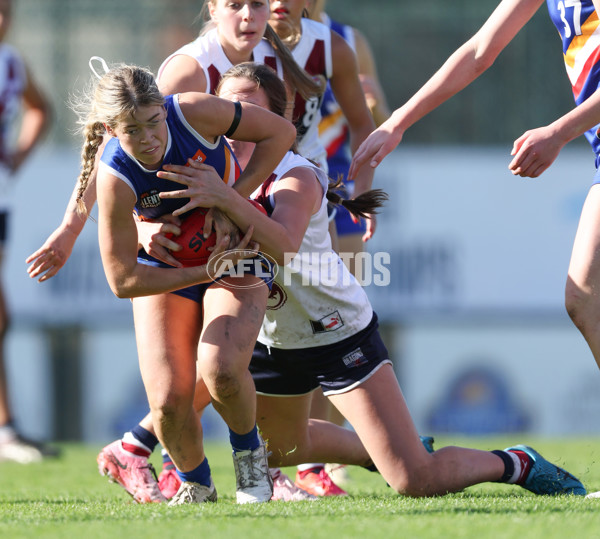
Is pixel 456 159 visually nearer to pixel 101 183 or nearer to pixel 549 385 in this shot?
pixel 549 385

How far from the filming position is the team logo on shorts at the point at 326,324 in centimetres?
368

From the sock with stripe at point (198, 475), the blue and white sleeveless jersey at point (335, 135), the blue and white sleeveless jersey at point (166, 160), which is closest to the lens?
the blue and white sleeveless jersey at point (166, 160)

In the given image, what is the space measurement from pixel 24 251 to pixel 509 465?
8.62 meters

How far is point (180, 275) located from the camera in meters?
3.34

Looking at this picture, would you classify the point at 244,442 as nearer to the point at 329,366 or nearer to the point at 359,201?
the point at 329,366

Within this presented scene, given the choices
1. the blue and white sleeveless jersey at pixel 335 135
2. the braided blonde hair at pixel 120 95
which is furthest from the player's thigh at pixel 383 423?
the blue and white sleeveless jersey at pixel 335 135

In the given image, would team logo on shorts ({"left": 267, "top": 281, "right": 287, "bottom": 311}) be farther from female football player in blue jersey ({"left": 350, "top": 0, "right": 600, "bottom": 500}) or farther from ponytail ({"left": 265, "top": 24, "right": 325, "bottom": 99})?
ponytail ({"left": 265, "top": 24, "right": 325, "bottom": 99})

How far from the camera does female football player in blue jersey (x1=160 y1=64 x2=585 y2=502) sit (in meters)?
3.64

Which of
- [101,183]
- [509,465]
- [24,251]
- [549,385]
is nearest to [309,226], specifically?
[101,183]

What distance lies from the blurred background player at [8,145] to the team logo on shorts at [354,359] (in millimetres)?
3072

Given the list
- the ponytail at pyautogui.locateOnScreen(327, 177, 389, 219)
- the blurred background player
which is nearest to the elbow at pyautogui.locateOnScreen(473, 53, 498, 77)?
the ponytail at pyautogui.locateOnScreen(327, 177, 389, 219)

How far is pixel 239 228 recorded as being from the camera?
3336 mm

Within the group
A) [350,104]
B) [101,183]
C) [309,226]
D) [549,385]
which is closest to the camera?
→ [101,183]

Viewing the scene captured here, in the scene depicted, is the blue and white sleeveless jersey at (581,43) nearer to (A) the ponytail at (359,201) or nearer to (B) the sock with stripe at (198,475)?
(A) the ponytail at (359,201)
